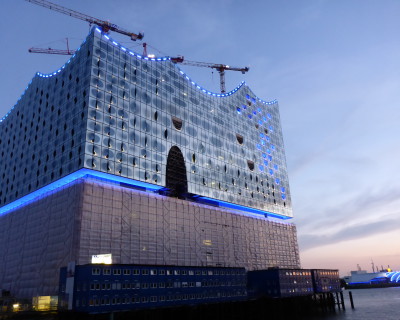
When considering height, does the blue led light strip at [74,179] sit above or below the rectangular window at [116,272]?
above

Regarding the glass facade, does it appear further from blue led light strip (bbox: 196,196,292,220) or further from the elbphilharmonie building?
blue led light strip (bbox: 196,196,292,220)

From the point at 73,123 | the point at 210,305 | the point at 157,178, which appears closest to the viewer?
the point at 210,305

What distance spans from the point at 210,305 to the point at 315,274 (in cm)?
4867

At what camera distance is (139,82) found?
87500 mm

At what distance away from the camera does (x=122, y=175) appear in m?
75.9

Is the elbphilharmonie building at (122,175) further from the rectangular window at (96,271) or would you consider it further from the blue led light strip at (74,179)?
the rectangular window at (96,271)

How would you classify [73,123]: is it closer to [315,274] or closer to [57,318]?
[57,318]

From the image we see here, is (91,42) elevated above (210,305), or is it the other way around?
(91,42)

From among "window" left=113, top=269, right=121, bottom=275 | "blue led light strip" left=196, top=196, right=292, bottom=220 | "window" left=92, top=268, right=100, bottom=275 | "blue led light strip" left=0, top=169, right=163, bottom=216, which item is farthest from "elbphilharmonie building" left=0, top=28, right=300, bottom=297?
"window" left=92, top=268, right=100, bottom=275

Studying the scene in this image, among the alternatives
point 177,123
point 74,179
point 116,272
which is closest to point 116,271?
point 116,272

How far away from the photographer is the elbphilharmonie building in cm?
7200

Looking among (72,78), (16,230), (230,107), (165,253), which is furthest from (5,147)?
(230,107)

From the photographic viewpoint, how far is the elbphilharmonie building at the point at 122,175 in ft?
236

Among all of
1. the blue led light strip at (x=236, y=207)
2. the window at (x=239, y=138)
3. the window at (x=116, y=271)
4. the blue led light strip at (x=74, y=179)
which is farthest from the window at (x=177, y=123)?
the window at (x=116, y=271)
